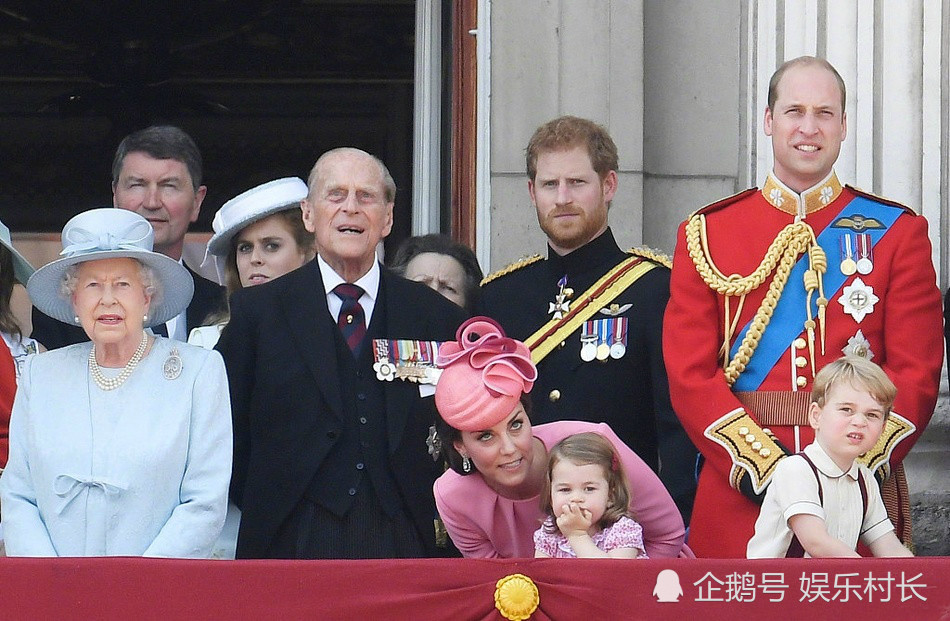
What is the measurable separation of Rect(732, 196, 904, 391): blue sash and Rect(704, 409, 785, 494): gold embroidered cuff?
0.52ft

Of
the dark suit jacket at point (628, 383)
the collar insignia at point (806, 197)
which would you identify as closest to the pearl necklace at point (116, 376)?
the dark suit jacket at point (628, 383)

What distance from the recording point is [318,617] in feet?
11.4

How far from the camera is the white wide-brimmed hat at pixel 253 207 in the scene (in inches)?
196

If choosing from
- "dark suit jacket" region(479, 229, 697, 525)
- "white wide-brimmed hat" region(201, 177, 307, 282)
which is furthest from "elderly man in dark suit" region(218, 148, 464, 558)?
"white wide-brimmed hat" region(201, 177, 307, 282)

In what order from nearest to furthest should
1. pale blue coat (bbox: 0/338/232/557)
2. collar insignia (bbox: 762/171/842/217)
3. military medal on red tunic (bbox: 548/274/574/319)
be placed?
pale blue coat (bbox: 0/338/232/557)
collar insignia (bbox: 762/171/842/217)
military medal on red tunic (bbox: 548/274/574/319)

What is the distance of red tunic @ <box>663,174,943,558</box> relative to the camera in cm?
413

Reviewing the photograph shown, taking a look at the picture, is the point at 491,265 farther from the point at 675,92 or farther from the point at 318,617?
the point at 318,617

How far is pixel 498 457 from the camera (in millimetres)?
4031

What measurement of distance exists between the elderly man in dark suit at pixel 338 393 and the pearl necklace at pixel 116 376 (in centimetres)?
27

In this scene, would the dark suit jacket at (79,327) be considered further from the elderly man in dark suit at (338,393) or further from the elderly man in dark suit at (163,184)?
the elderly man in dark suit at (338,393)

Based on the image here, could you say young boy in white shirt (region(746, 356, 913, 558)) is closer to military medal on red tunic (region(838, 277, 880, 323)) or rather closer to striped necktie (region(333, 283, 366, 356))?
military medal on red tunic (region(838, 277, 880, 323))

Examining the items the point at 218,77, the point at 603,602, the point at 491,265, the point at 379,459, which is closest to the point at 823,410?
the point at 603,602

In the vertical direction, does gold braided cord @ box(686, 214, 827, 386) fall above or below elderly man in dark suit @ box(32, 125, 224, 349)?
below

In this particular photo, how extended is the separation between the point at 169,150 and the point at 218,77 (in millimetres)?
5185
